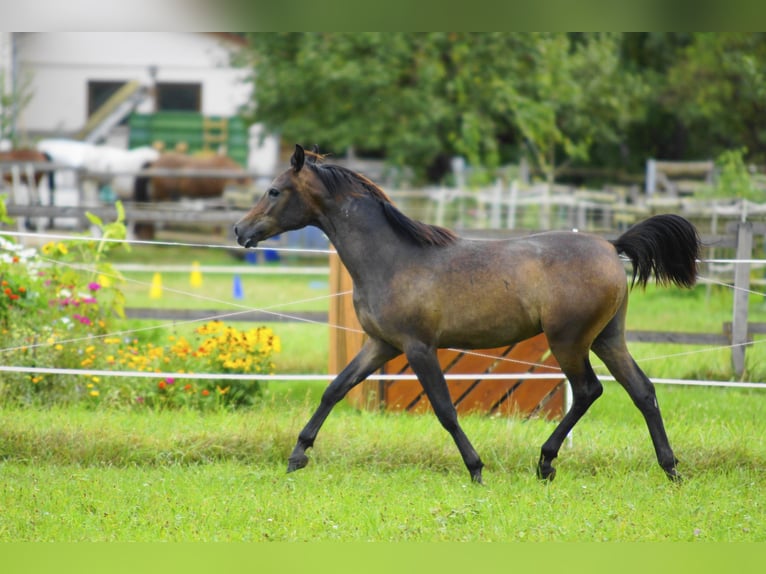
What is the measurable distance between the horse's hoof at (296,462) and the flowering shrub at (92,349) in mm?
1786

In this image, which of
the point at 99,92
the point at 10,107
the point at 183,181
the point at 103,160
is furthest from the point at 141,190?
the point at 99,92

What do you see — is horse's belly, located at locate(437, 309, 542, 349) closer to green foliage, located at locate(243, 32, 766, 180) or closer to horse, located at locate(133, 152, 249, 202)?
green foliage, located at locate(243, 32, 766, 180)

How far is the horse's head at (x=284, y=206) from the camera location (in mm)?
6285

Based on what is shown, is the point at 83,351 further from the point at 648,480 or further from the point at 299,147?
the point at 648,480

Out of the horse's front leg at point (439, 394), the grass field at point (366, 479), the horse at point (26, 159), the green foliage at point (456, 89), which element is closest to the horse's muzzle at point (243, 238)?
the horse's front leg at point (439, 394)

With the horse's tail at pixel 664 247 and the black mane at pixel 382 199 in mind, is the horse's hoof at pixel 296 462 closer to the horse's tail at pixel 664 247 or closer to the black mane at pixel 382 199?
the black mane at pixel 382 199

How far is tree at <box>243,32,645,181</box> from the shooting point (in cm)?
2036

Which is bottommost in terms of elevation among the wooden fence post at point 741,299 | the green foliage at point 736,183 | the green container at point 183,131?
the wooden fence post at point 741,299

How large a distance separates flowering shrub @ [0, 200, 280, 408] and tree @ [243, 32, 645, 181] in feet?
39.1

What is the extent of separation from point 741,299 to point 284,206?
15.5ft

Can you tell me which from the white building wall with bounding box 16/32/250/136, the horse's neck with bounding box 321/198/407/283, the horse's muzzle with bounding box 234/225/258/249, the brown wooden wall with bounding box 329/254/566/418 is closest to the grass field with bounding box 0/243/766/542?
the brown wooden wall with bounding box 329/254/566/418

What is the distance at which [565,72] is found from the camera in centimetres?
2156

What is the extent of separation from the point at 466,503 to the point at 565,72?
17.0 meters

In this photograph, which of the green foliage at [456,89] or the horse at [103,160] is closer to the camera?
the green foliage at [456,89]
